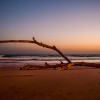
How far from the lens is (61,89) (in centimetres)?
630

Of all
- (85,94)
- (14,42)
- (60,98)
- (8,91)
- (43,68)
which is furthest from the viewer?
(43,68)

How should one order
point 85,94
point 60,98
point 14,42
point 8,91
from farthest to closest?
point 14,42, point 8,91, point 85,94, point 60,98

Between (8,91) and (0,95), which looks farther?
(8,91)

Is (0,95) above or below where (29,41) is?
below

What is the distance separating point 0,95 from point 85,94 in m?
2.15

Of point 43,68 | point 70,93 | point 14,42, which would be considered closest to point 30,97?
point 70,93

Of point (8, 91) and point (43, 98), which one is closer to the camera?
point (43, 98)

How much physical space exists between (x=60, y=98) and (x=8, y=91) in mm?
1587

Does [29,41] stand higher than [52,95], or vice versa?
[29,41]

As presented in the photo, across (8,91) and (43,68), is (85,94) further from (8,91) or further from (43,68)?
(43,68)

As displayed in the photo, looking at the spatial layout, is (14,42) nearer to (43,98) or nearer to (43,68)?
(43,98)

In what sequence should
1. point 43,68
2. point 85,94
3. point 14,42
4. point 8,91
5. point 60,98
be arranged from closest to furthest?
point 60,98
point 85,94
point 8,91
point 14,42
point 43,68

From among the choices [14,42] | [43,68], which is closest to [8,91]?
[14,42]

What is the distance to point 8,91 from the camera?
6008mm
